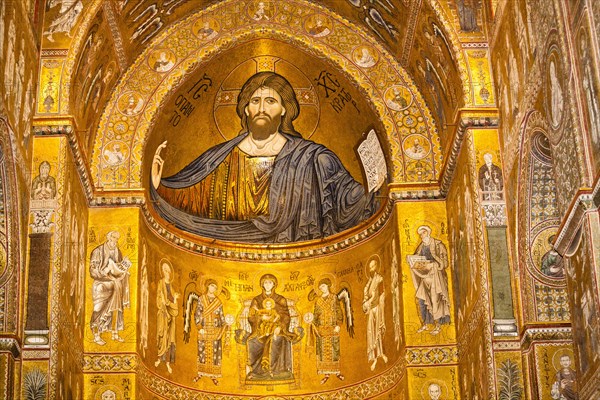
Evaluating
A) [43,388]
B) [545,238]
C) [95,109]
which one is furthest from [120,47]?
[545,238]

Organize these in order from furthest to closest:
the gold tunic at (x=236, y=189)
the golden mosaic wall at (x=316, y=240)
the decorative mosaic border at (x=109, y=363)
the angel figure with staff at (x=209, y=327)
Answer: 1. the gold tunic at (x=236, y=189)
2. the angel figure with staff at (x=209, y=327)
3. the decorative mosaic border at (x=109, y=363)
4. the golden mosaic wall at (x=316, y=240)

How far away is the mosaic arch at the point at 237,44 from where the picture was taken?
853 inches

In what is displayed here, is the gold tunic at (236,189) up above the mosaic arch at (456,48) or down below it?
below

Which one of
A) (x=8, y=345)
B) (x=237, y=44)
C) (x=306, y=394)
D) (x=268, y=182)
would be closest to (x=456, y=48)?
(x=237, y=44)

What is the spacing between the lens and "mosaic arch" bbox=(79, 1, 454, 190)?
21.7 metres

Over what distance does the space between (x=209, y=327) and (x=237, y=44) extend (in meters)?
5.67

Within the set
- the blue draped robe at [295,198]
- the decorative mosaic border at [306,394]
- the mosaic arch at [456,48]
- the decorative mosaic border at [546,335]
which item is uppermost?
the mosaic arch at [456,48]

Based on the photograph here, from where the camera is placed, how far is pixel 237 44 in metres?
23.0

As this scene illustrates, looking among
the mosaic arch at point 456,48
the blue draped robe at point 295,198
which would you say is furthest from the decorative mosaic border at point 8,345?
the mosaic arch at point 456,48

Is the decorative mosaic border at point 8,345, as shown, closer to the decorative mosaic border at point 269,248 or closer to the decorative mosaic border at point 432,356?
the decorative mosaic border at point 269,248

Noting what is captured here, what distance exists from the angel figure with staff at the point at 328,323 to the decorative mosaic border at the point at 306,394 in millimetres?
393

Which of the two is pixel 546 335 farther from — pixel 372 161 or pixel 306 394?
pixel 372 161

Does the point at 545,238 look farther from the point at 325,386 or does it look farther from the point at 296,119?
the point at 296,119

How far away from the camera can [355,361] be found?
73.5 ft
